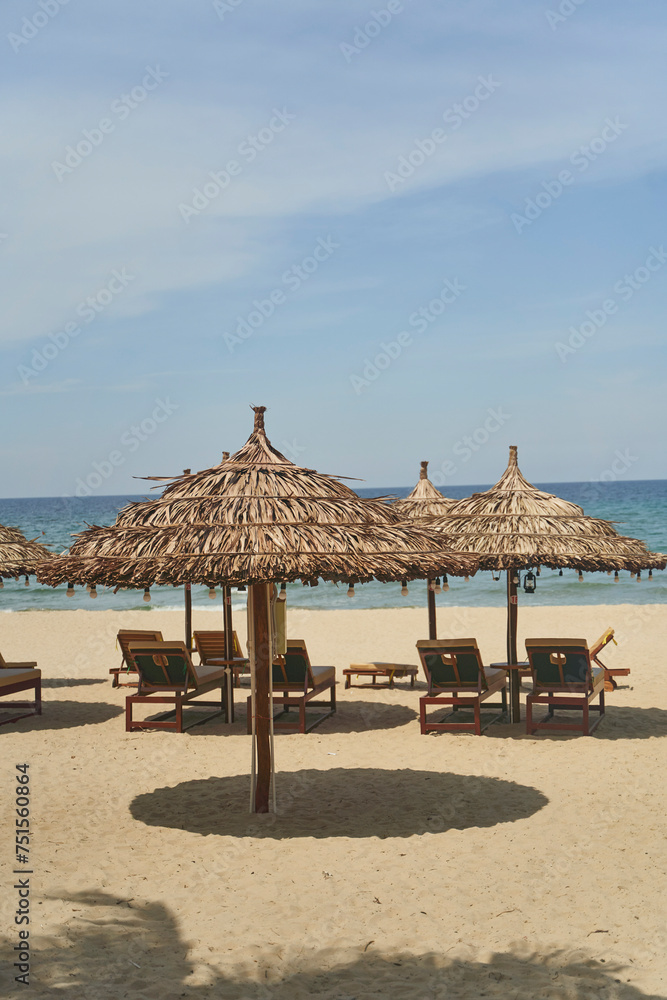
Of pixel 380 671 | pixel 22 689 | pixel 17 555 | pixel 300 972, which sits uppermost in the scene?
pixel 17 555

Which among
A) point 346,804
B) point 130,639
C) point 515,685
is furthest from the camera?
point 130,639

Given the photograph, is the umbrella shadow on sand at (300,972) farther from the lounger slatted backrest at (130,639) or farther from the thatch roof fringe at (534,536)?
the lounger slatted backrest at (130,639)

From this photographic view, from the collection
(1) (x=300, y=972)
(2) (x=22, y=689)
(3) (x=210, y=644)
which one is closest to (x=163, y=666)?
(2) (x=22, y=689)

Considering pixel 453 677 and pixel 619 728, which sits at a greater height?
pixel 453 677

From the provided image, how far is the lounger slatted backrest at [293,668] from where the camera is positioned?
9727 mm

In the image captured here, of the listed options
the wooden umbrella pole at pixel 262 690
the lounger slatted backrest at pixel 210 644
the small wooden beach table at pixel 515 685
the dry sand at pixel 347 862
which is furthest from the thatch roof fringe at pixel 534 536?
the lounger slatted backrest at pixel 210 644

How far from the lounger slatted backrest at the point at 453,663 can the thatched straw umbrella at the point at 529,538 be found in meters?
0.87

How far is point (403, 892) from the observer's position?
5.16 meters

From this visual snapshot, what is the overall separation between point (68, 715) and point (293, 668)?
292 cm

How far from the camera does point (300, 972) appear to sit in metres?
4.26

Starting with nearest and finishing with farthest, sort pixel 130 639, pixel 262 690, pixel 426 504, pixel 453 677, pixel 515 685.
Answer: pixel 262 690 < pixel 453 677 < pixel 515 685 < pixel 130 639 < pixel 426 504

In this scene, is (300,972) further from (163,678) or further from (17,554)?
(17,554)

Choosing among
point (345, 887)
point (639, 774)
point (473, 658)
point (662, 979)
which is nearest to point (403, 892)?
point (345, 887)

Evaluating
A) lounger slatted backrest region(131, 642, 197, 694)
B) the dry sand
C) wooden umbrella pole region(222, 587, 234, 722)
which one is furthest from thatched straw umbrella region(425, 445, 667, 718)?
lounger slatted backrest region(131, 642, 197, 694)
